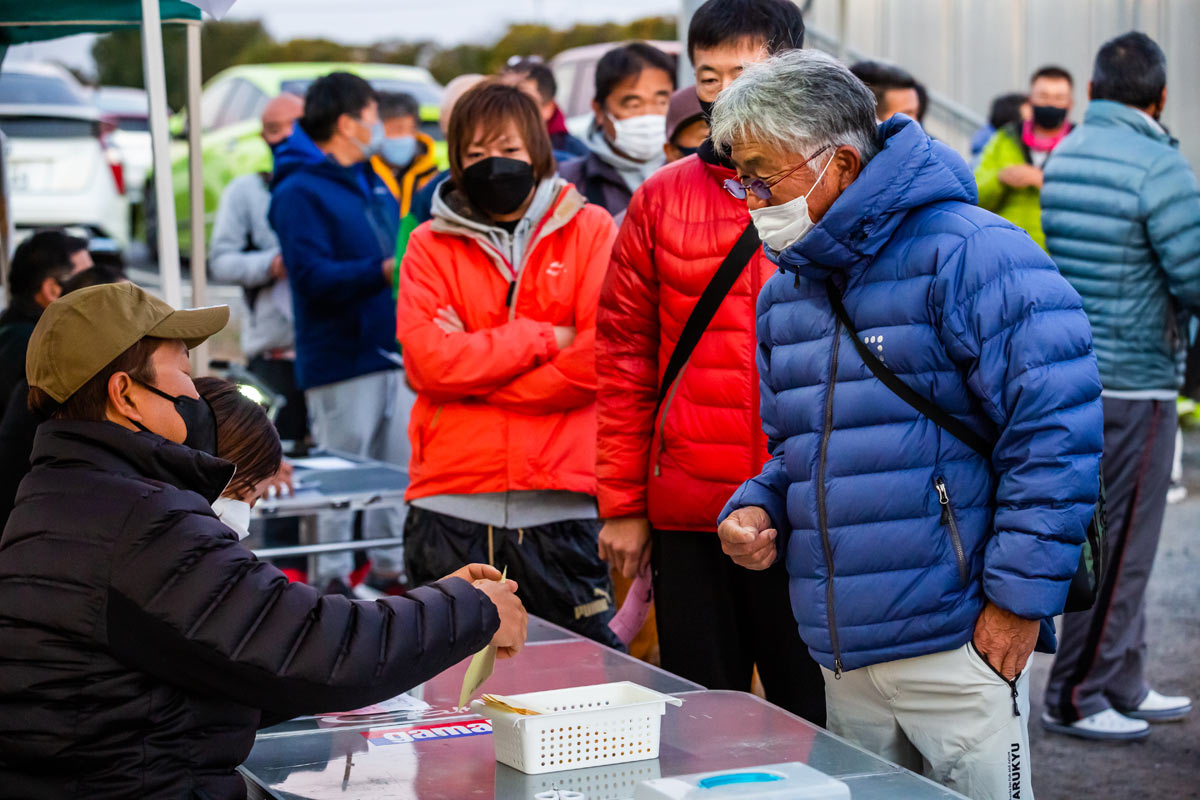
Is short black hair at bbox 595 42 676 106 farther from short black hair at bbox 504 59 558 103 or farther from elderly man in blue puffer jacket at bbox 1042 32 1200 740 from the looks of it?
elderly man in blue puffer jacket at bbox 1042 32 1200 740

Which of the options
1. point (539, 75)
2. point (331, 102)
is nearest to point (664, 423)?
point (539, 75)

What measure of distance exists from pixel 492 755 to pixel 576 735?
191 mm

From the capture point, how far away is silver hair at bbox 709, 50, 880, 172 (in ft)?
8.18

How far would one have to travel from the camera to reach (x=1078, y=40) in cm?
852

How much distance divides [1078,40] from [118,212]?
805 centimetres

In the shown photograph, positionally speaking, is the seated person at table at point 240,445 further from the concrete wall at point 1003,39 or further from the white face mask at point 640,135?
the concrete wall at point 1003,39

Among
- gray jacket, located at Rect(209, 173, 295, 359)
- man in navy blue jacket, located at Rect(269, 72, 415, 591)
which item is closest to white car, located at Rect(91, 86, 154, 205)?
gray jacket, located at Rect(209, 173, 295, 359)

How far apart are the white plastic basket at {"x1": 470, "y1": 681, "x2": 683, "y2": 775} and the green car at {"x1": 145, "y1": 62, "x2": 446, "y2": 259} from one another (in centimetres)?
769

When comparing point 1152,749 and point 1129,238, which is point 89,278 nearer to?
point 1129,238

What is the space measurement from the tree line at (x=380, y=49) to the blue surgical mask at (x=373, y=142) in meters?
17.1

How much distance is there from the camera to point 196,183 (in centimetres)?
466

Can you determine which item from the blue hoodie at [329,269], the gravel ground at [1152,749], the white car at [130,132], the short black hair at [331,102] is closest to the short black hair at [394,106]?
the short black hair at [331,102]

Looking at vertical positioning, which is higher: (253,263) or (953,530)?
(953,530)

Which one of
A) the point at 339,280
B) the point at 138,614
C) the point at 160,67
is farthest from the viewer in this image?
the point at 339,280
